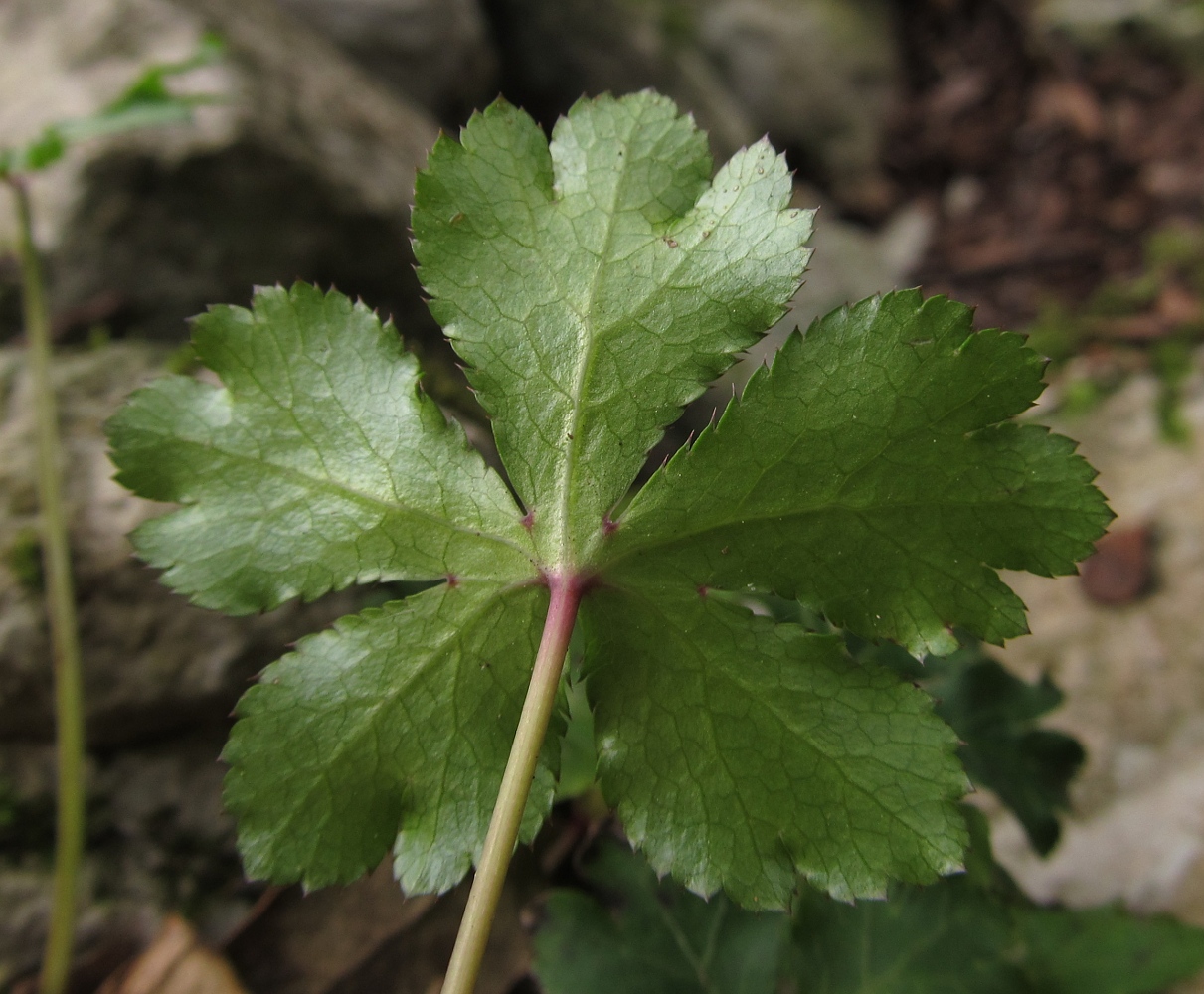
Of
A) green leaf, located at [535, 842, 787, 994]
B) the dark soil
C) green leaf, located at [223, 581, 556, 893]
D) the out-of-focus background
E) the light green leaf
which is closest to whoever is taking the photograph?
green leaf, located at [223, 581, 556, 893]

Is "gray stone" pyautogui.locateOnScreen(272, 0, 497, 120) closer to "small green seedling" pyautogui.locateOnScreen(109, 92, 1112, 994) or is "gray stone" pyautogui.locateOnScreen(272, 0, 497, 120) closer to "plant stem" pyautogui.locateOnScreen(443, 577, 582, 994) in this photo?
"small green seedling" pyautogui.locateOnScreen(109, 92, 1112, 994)

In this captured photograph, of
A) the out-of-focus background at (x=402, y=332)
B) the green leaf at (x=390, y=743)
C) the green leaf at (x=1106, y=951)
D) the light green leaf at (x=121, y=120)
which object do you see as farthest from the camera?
the light green leaf at (x=121, y=120)

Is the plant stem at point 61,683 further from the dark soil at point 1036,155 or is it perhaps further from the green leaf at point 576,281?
the dark soil at point 1036,155

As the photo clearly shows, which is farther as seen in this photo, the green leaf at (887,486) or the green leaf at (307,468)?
the green leaf at (307,468)

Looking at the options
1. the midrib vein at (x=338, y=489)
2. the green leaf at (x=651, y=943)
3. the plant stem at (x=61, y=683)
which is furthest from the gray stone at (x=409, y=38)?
the green leaf at (x=651, y=943)

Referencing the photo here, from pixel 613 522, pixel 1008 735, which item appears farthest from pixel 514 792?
pixel 1008 735

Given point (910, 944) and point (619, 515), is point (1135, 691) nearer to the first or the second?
point (910, 944)

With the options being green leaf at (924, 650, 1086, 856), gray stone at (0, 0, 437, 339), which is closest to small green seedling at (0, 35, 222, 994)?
gray stone at (0, 0, 437, 339)

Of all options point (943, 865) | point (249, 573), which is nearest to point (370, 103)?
point (249, 573)
